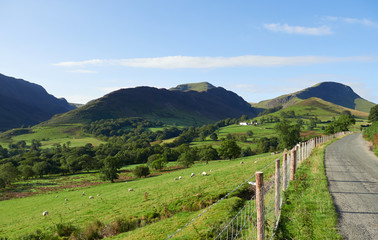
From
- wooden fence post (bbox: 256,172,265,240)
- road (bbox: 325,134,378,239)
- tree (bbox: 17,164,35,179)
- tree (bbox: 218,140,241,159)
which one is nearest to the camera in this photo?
wooden fence post (bbox: 256,172,265,240)

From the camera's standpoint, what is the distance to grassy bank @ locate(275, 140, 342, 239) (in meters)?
8.40

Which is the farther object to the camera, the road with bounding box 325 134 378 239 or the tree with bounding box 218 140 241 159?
the tree with bounding box 218 140 241 159

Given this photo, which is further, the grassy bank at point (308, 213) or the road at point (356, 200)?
the road at point (356, 200)

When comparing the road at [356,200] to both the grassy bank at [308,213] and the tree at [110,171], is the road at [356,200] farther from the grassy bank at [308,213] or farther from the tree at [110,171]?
the tree at [110,171]

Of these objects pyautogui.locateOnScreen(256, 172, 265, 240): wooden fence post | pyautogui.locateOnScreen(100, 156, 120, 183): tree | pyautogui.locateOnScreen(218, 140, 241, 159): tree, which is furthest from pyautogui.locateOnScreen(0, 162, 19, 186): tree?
pyautogui.locateOnScreen(256, 172, 265, 240): wooden fence post

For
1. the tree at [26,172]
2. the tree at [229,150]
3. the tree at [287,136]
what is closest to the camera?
the tree at [229,150]

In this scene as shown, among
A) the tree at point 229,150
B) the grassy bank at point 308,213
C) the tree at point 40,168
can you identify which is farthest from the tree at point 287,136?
the tree at point 40,168

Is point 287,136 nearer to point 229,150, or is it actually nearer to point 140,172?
point 229,150

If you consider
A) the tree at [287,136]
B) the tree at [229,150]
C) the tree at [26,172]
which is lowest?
the tree at [26,172]

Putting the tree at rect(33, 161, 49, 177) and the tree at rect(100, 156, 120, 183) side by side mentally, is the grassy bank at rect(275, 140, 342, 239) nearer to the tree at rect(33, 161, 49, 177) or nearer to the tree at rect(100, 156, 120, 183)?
the tree at rect(100, 156, 120, 183)

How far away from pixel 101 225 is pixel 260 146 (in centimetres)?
12933

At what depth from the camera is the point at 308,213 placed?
10164 mm

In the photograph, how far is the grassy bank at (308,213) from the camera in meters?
8.40

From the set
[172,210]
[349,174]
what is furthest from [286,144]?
[172,210]
